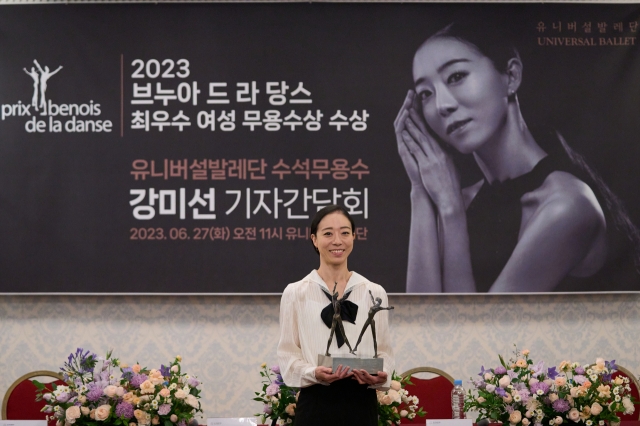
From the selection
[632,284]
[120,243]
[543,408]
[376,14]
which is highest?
[376,14]

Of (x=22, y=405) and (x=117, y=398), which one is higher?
(x=117, y=398)

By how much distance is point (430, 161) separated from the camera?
4078 millimetres

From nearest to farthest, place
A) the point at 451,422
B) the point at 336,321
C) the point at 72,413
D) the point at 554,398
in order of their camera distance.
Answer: the point at 336,321 → the point at 72,413 → the point at 554,398 → the point at 451,422

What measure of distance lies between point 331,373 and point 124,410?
904mm

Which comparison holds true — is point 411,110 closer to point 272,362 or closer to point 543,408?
point 272,362

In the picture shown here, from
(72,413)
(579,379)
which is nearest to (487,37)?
(579,379)

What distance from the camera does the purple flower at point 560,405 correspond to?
2.58 meters

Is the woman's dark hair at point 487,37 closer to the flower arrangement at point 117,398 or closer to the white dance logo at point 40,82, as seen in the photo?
the white dance logo at point 40,82

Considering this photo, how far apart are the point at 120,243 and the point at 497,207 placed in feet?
7.43

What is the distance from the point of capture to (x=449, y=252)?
13.3 feet

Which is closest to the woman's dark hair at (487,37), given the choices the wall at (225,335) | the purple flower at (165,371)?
the wall at (225,335)

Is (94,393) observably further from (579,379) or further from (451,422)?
(579,379)

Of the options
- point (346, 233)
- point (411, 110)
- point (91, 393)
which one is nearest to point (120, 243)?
point (91, 393)

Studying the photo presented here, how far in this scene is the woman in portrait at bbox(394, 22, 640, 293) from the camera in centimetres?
405
